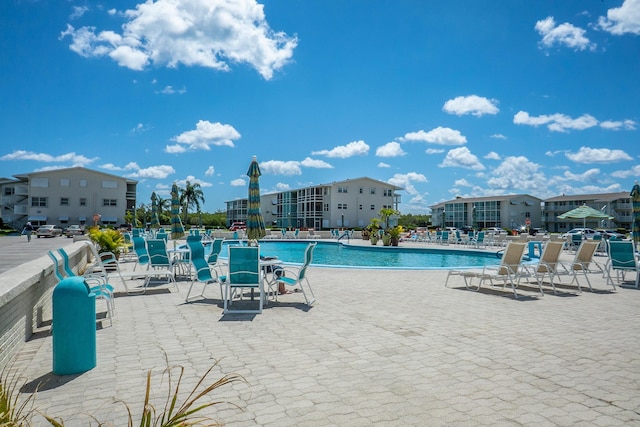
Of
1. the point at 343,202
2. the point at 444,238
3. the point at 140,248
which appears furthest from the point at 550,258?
the point at 343,202

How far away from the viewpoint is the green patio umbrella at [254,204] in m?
12.6

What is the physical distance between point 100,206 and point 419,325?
202ft

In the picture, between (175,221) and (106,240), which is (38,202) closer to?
(175,221)

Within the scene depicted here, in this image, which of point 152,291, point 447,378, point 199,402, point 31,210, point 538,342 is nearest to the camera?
point 199,402

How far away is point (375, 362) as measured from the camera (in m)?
4.31

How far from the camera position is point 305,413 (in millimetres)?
3150

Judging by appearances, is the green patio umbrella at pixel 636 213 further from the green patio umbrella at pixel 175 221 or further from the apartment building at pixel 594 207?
the apartment building at pixel 594 207

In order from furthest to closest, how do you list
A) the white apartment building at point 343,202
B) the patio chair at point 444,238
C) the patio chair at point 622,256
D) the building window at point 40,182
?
1. the white apartment building at point 343,202
2. the building window at point 40,182
3. the patio chair at point 444,238
4. the patio chair at point 622,256

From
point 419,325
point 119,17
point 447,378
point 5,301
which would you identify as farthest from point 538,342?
point 119,17

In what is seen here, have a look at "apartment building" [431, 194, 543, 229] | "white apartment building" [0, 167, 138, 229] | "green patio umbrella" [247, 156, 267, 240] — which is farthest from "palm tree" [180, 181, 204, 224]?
"green patio umbrella" [247, 156, 267, 240]

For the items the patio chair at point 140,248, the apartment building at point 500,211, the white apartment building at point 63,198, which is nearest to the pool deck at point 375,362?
the patio chair at point 140,248

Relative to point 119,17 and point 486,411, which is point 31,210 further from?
point 486,411

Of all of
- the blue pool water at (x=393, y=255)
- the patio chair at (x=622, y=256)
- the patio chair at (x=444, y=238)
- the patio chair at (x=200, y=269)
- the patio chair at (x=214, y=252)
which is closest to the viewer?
the patio chair at (x=200, y=269)

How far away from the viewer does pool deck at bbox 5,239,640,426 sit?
3.18 meters
